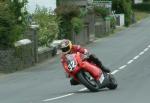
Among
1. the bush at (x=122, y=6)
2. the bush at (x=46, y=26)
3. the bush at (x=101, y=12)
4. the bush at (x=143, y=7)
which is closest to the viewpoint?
the bush at (x=46, y=26)

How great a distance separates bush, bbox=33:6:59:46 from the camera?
3639 cm

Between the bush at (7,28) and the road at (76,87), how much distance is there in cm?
151

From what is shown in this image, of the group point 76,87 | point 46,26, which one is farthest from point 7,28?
point 76,87

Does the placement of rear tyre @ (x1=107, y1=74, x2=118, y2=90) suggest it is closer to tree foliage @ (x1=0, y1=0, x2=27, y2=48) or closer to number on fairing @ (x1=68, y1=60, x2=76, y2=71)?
number on fairing @ (x1=68, y1=60, x2=76, y2=71)

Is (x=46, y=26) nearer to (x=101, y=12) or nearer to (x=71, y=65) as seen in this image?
(x=71, y=65)

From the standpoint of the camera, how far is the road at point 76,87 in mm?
16345

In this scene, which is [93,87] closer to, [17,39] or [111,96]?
[111,96]

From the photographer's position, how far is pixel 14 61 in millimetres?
29266

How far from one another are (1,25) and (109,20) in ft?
107

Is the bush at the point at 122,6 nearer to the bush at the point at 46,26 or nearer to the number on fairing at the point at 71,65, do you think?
the bush at the point at 46,26

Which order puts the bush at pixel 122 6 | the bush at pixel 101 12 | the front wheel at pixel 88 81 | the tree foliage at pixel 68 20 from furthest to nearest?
1. the bush at pixel 122 6
2. the bush at pixel 101 12
3. the tree foliage at pixel 68 20
4. the front wheel at pixel 88 81

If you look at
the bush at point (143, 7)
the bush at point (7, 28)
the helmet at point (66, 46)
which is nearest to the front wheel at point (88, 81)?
the helmet at point (66, 46)

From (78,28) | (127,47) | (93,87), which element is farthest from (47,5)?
(93,87)

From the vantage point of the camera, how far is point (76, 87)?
66.0 ft
